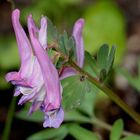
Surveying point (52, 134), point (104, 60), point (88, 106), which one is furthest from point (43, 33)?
point (88, 106)

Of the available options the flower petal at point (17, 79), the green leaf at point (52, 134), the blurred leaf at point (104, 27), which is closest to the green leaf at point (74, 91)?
the flower petal at point (17, 79)

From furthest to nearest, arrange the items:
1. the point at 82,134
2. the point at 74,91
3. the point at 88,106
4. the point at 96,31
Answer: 1. the point at 96,31
2. the point at 88,106
3. the point at 82,134
4. the point at 74,91

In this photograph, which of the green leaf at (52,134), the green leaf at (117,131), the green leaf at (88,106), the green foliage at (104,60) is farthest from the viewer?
the green leaf at (88,106)

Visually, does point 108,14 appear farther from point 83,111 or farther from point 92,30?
point 83,111

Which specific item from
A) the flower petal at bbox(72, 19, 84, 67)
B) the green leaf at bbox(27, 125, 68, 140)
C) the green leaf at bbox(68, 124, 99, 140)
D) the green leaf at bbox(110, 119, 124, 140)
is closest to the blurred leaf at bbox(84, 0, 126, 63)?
the green leaf at bbox(27, 125, 68, 140)

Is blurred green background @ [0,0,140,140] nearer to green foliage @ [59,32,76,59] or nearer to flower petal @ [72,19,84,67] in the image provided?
flower petal @ [72,19,84,67]

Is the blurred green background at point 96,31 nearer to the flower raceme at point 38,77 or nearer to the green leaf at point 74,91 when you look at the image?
the green leaf at point 74,91

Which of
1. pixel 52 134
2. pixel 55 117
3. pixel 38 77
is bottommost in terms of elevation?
pixel 52 134

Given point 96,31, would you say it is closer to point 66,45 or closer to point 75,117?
point 75,117
